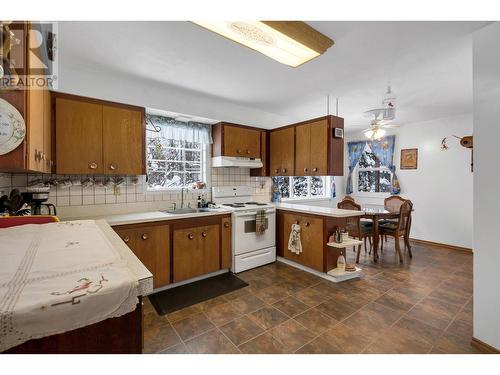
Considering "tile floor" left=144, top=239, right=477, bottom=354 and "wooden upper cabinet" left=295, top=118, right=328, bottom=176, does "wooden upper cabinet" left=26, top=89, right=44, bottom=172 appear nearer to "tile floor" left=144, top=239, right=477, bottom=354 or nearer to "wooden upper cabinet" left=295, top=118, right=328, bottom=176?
"tile floor" left=144, top=239, right=477, bottom=354

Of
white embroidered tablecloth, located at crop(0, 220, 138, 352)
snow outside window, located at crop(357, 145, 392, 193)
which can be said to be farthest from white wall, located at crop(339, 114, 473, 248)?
white embroidered tablecloth, located at crop(0, 220, 138, 352)

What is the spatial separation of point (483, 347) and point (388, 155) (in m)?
4.16

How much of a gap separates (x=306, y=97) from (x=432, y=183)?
328 centimetres

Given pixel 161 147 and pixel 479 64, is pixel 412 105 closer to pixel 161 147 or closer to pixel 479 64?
pixel 479 64

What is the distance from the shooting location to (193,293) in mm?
2557

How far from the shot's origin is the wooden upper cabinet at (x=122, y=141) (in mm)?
2408

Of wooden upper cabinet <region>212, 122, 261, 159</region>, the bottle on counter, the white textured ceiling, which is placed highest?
the white textured ceiling

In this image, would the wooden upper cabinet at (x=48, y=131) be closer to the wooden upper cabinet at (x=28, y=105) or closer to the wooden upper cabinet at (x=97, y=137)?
the wooden upper cabinet at (x=97, y=137)

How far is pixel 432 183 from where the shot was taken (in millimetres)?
4484

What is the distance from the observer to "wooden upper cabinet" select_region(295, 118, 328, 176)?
298cm

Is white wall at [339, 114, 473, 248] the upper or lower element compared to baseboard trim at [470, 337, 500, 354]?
upper

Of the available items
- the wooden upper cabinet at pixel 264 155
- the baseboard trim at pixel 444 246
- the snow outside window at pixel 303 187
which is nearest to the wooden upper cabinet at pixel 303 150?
the wooden upper cabinet at pixel 264 155

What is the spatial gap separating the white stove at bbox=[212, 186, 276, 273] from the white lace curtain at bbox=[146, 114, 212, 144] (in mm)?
823

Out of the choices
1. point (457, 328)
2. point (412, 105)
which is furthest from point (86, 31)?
point (412, 105)
